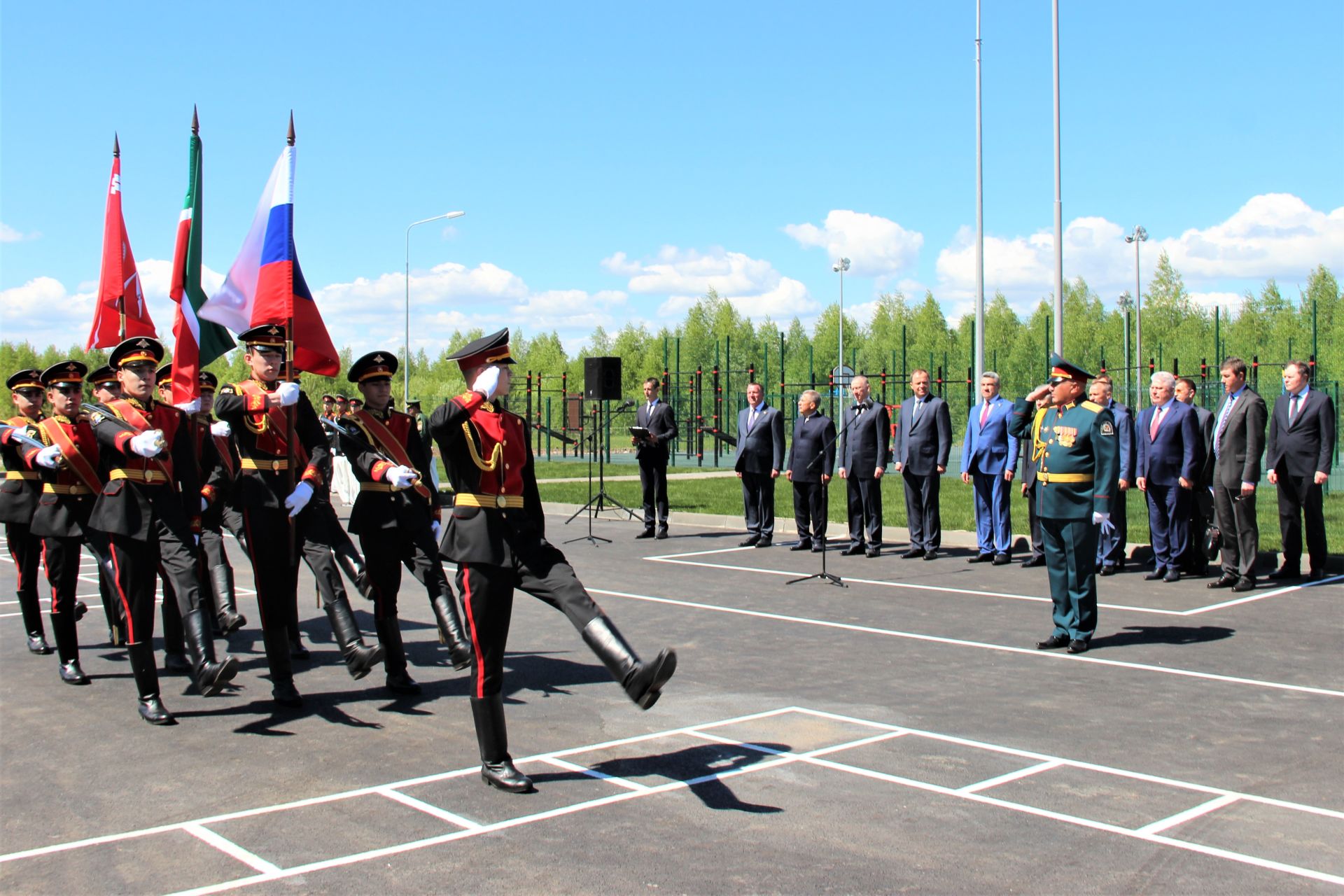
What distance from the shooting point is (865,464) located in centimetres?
1493

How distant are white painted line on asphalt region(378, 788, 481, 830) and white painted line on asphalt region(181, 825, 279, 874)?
0.73m

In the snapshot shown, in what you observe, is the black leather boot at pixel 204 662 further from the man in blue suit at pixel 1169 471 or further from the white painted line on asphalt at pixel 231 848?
the man in blue suit at pixel 1169 471

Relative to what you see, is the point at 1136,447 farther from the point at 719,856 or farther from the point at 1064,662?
the point at 719,856

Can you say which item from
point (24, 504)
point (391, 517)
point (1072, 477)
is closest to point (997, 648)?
point (1072, 477)

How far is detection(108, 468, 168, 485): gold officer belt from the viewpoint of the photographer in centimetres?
688

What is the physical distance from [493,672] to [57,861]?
6.04 feet

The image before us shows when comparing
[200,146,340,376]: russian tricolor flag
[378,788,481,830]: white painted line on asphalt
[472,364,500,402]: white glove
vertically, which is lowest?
[378,788,481,830]: white painted line on asphalt

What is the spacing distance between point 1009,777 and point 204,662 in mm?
4308

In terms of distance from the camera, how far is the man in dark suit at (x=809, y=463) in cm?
1506

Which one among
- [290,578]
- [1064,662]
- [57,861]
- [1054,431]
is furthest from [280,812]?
[1054,431]

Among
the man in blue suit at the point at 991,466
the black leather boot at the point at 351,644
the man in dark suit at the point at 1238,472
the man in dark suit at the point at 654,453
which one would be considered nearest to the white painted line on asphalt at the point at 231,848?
the black leather boot at the point at 351,644

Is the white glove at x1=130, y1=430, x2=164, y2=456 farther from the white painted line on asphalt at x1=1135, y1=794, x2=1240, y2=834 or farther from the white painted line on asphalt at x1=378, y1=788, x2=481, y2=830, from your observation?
the white painted line on asphalt at x1=1135, y1=794, x2=1240, y2=834

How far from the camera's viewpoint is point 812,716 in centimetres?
680

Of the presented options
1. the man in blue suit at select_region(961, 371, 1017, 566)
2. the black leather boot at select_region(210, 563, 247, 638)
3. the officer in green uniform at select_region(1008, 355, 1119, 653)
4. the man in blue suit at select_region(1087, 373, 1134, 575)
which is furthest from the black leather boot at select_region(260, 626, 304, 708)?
the man in blue suit at select_region(961, 371, 1017, 566)
